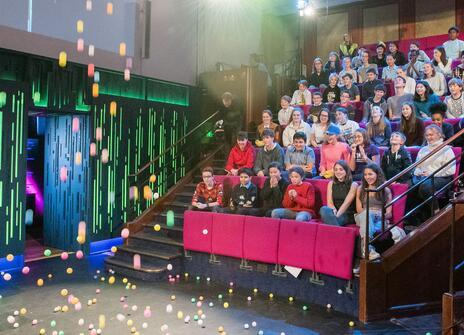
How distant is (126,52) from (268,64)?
13.8 feet

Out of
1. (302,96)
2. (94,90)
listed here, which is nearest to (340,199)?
(302,96)

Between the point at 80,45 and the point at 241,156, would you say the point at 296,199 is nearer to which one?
the point at 241,156

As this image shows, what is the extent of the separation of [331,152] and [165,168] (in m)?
3.36

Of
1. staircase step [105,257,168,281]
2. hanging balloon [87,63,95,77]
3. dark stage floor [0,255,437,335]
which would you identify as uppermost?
hanging balloon [87,63,95,77]

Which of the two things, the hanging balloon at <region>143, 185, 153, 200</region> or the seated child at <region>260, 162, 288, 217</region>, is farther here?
the hanging balloon at <region>143, 185, 153, 200</region>

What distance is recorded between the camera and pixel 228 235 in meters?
5.27

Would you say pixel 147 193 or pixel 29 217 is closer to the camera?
pixel 147 193

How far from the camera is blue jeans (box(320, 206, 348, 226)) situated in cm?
454

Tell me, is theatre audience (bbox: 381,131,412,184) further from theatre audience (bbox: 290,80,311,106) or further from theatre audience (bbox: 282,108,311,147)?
theatre audience (bbox: 290,80,311,106)

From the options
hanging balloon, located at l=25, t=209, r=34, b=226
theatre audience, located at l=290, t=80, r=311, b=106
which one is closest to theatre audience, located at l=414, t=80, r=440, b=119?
theatre audience, located at l=290, t=80, r=311, b=106

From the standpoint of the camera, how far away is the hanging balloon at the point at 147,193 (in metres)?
7.58

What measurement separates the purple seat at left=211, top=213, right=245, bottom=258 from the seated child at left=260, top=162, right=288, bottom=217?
0.34 m

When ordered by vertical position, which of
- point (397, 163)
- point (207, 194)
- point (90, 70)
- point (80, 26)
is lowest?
point (207, 194)

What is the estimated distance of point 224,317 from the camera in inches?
163
